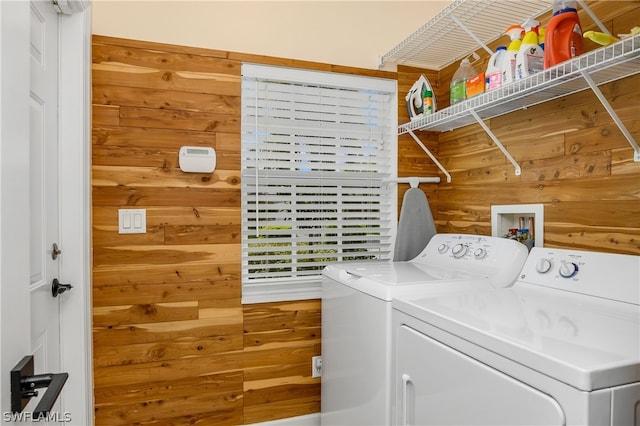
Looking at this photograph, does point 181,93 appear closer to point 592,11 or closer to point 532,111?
point 532,111

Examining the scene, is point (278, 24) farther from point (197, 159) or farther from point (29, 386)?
point (29, 386)

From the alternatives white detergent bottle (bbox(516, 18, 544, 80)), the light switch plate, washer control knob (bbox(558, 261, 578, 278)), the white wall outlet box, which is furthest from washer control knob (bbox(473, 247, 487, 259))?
the light switch plate

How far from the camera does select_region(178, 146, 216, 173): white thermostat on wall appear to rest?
6.28 ft

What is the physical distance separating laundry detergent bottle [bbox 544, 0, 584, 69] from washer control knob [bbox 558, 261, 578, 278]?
0.67m

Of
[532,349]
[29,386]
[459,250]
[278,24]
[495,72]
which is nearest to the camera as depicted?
[29,386]

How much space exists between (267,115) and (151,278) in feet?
3.19

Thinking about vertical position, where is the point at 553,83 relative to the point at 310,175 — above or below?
above

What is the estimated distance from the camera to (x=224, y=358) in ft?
6.64

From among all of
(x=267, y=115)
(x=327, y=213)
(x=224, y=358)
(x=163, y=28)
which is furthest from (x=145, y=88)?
(x=224, y=358)

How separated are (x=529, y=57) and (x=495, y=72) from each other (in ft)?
0.51

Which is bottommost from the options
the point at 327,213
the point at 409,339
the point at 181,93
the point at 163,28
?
the point at 409,339

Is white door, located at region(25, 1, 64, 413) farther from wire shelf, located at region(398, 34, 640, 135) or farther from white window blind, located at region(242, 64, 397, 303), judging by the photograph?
wire shelf, located at region(398, 34, 640, 135)

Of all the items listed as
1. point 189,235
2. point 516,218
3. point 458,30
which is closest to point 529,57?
point 458,30

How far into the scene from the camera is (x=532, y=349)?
0.86 m
